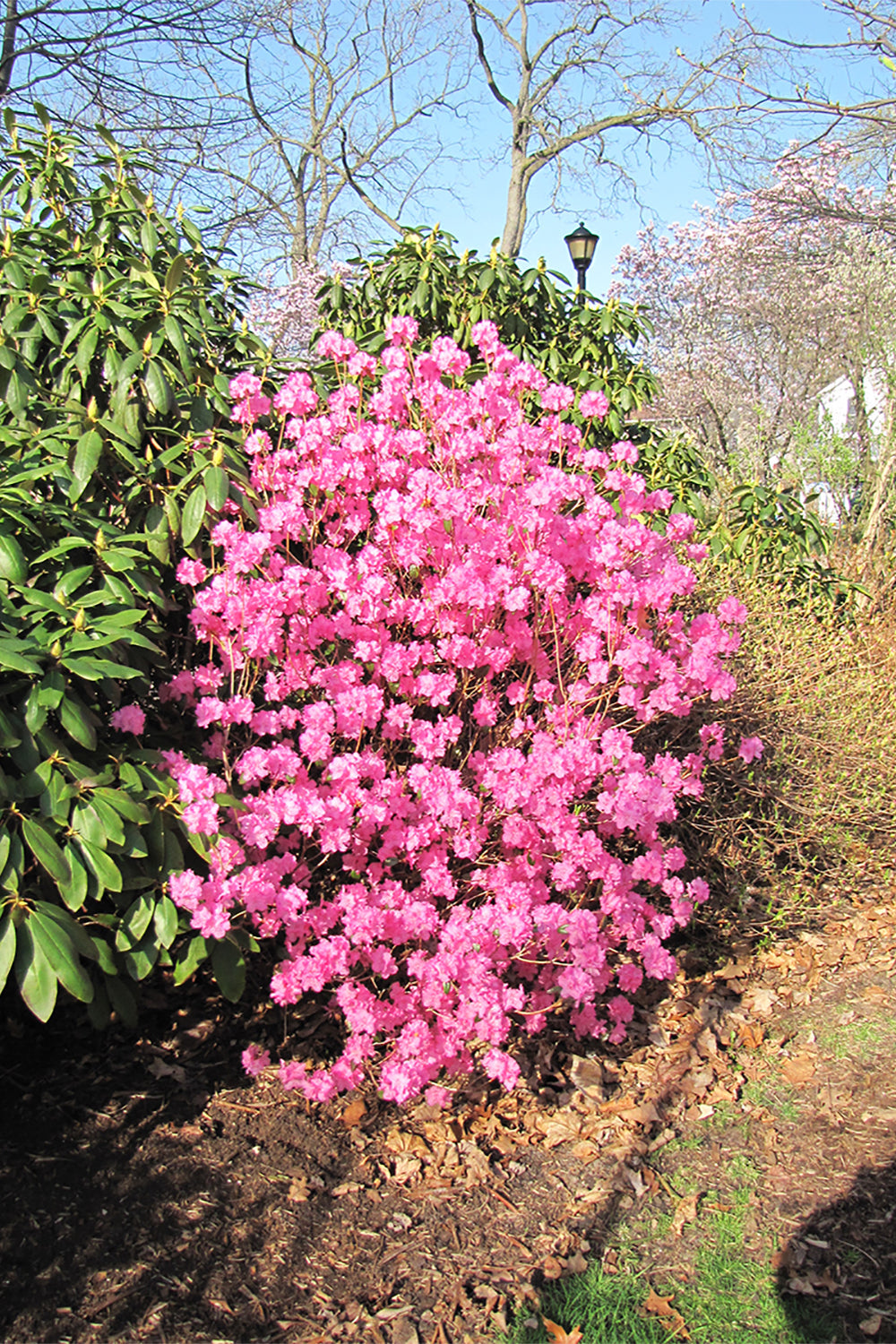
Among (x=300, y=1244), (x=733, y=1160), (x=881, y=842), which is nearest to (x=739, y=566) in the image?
(x=881, y=842)

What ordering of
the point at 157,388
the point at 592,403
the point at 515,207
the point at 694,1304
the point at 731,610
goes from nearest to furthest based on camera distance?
the point at 694,1304, the point at 157,388, the point at 731,610, the point at 592,403, the point at 515,207

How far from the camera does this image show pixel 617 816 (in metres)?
2.57

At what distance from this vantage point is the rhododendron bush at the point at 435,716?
8.14 feet

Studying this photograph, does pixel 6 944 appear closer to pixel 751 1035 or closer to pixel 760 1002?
pixel 751 1035

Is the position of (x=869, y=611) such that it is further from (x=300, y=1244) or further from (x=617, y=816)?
(x=300, y=1244)

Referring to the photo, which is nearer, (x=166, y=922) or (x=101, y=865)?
(x=101, y=865)

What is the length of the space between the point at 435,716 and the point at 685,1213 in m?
1.52

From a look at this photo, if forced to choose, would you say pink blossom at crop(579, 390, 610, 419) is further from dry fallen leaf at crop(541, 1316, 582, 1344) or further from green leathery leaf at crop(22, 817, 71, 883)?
dry fallen leaf at crop(541, 1316, 582, 1344)

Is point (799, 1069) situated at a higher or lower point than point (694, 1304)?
higher

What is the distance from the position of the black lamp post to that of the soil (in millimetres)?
8731

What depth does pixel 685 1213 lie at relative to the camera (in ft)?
Result: 8.26

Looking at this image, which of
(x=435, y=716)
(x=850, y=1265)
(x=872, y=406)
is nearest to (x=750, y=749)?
(x=435, y=716)

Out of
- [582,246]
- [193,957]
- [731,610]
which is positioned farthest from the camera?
[582,246]

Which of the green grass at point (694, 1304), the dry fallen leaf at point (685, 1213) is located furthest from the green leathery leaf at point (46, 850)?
the dry fallen leaf at point (685, 1213)
